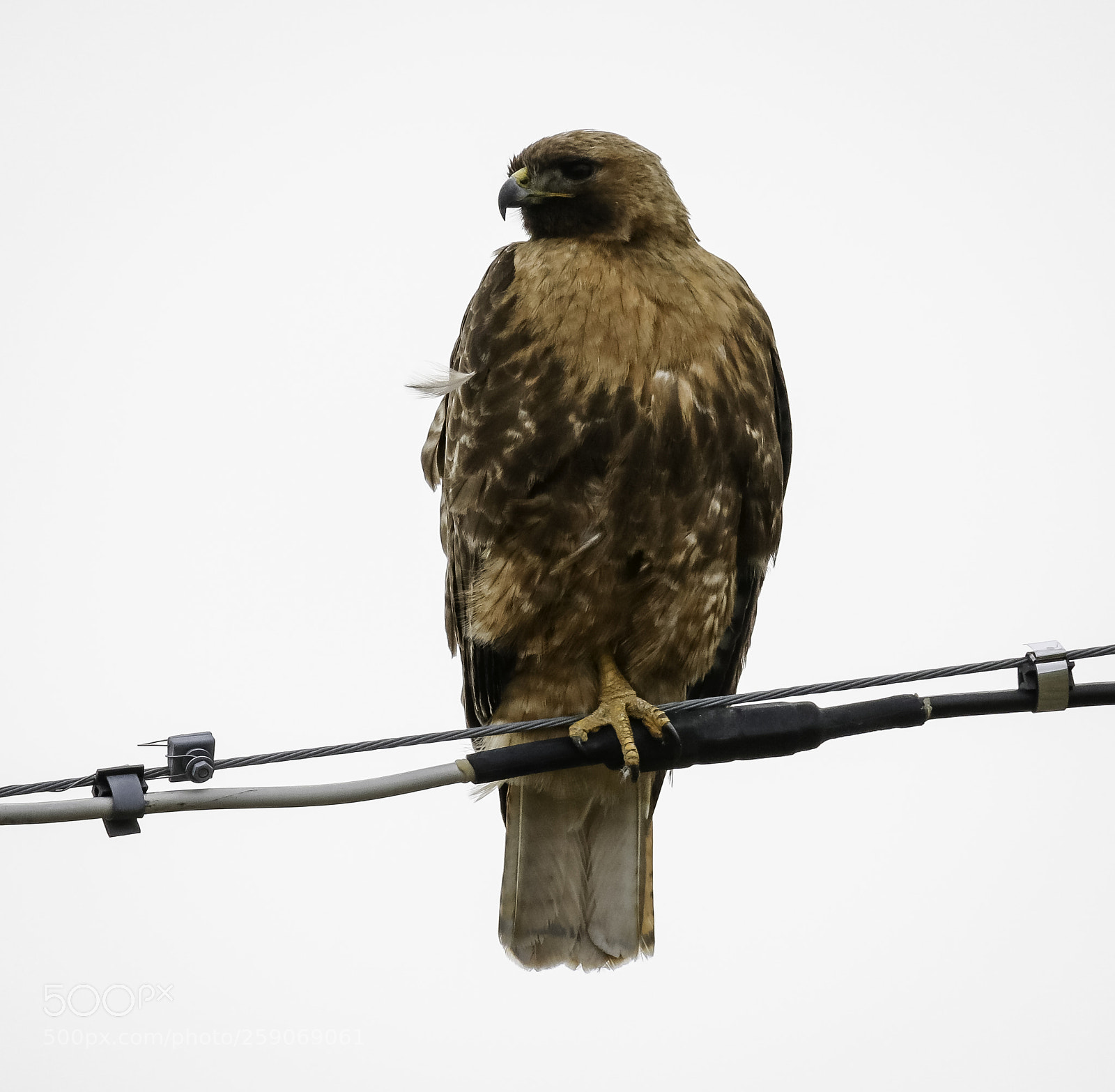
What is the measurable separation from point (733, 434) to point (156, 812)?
2.09 m

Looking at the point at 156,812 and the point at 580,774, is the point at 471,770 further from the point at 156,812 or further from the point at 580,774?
the point at 580,774

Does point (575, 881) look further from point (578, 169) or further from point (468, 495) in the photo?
point (578, 169)

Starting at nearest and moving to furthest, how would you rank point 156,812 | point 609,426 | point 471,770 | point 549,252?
1. point 156,812
2. point 471,770
3. point 609,426
4. point 549,252

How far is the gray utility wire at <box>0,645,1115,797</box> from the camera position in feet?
8.70

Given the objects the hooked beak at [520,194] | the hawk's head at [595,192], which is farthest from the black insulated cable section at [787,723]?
the hooked beak at [520,194]

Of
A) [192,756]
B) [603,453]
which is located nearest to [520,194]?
[603,453]

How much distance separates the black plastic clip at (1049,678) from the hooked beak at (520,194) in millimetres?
2024

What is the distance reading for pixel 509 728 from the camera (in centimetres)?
308

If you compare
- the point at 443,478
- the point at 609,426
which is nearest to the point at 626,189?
the point at 609,426

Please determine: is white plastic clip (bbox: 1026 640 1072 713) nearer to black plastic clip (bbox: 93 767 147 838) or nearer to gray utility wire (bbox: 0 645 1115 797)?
gray utility wire (bbox: 0 645 1115 797)

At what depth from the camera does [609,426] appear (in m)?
3.82

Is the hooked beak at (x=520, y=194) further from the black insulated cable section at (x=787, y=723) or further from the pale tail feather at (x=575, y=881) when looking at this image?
the pale tail feather at (x=575, y=881)

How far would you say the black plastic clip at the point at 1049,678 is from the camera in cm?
351

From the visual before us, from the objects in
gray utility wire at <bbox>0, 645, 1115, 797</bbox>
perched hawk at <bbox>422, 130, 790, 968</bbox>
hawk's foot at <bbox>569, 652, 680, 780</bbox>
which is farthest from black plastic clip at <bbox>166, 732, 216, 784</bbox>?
perched hawk at <bbox>422, 130, 790, 968</bbox>
